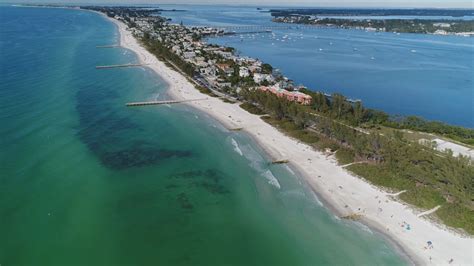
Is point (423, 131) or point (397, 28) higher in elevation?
point (397, 28)

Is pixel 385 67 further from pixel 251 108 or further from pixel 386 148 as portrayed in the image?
pixel 386 148

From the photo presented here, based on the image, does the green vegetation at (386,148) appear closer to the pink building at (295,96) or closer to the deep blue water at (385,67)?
the pink building at (295,96)

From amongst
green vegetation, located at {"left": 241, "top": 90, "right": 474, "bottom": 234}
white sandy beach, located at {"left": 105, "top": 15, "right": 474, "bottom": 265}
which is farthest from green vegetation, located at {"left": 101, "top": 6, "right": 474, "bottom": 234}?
white sandy beach, located at {"left": 105, "top": 15, "right": 474, "bottom": 265}

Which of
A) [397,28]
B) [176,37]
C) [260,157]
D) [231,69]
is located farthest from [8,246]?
[397,28]

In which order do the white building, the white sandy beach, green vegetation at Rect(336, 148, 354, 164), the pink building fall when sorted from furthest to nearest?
the white building < the pink building < green vegetation at Rect(336, 148, 354, 164) < the white sandy beach

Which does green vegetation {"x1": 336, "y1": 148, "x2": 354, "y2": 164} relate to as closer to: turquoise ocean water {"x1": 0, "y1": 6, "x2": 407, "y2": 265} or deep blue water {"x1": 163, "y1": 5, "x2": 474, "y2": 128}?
turquoise ocean water {"x1": 0, "y1": 6, "x2": 407, "y2": 265}

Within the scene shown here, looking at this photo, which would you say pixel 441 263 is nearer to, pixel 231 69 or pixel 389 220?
pixel 389 220
